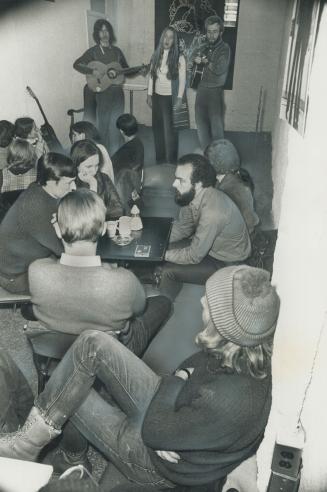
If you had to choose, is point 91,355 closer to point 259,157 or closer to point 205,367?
point 205,367

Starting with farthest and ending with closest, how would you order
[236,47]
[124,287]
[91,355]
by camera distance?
1. [236,47]
2. [124,287]
3. [91,355]

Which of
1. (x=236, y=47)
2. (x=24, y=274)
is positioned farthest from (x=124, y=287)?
(x=236, y=47)

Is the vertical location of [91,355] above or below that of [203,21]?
below

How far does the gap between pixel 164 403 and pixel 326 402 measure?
0.52m

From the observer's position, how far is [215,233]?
2.76 metres

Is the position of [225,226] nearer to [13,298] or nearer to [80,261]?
[80,261]

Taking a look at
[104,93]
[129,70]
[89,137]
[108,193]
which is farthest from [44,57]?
[108,193]

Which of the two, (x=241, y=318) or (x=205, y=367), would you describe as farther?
(x=205, y=367)

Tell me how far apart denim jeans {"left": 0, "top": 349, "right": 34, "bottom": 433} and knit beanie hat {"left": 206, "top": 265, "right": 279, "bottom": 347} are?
868 millimetres

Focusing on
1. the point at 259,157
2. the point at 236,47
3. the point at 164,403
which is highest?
the point at 236,47

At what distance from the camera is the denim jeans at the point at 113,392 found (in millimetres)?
1595

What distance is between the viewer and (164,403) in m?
1.50

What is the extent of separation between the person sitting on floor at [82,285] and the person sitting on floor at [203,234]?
855mm

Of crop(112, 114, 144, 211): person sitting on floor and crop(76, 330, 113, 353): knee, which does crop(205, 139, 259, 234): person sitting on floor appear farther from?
crop(76, 330, 113, 353): knee
